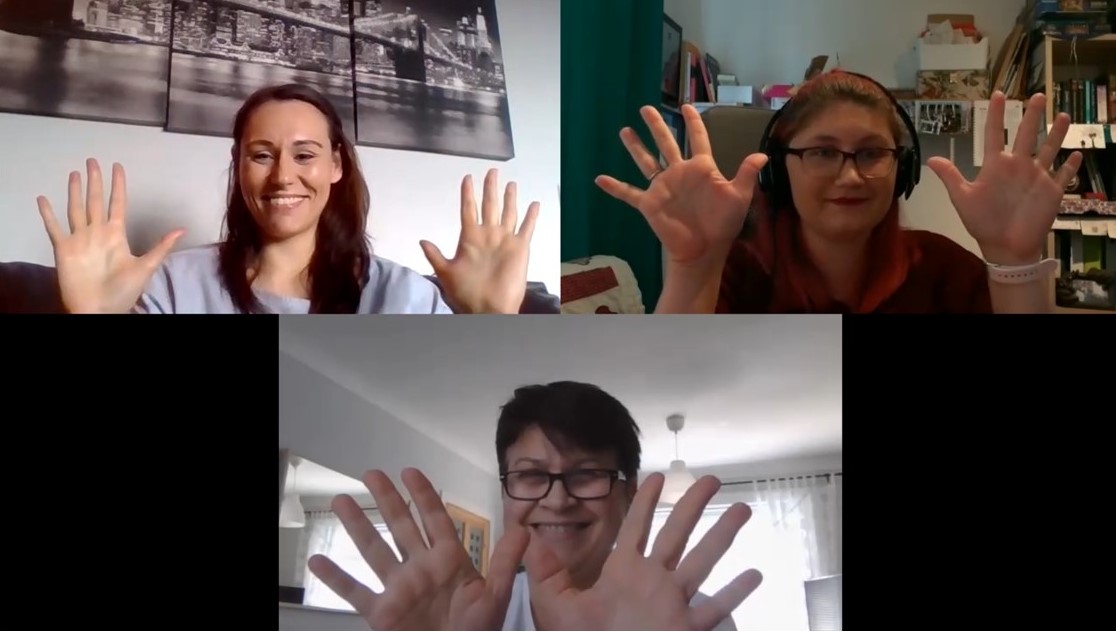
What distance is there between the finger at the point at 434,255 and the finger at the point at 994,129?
38.5 inches

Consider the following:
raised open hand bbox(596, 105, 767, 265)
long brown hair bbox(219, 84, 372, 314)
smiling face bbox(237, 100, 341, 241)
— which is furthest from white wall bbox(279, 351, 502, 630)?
raised open hand bbox(596, 105, 767, 265)

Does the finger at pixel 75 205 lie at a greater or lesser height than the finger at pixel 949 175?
lesser

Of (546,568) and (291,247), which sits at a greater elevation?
(291,247)

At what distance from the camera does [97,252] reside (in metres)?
1.43

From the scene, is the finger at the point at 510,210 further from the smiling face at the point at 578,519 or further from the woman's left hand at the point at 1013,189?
the woman's left hand at the point at 1013,189

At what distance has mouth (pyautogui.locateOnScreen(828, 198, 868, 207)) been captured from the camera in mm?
1408

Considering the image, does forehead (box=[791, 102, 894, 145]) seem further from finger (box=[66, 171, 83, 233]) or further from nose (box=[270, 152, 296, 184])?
finger (box=[66, 171, 83, 233])

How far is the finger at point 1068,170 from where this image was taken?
4.56ft

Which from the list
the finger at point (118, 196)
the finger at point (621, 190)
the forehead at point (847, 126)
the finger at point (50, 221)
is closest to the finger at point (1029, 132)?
the forehead at point (847, 126)

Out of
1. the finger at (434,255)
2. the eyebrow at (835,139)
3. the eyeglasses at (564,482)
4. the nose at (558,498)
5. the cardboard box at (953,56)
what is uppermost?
the cardboard box at (953,56)

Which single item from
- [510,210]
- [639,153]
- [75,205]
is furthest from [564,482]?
[75,205]

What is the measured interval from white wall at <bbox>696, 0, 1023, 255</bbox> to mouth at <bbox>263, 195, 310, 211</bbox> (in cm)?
76

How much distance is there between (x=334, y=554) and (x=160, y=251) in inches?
25.1

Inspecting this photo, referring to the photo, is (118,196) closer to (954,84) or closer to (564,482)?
(564,482)
